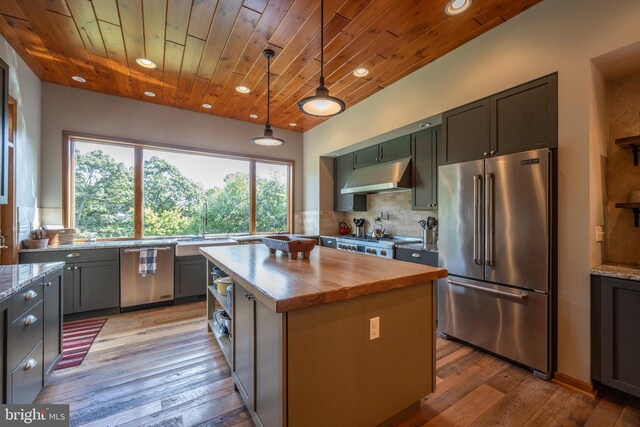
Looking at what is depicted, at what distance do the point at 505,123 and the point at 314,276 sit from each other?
6.84 feet

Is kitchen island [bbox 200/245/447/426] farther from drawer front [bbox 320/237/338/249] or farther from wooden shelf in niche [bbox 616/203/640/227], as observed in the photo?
drawer front [bbox 320/237/338/249]

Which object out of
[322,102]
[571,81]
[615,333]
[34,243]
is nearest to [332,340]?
[322,102]

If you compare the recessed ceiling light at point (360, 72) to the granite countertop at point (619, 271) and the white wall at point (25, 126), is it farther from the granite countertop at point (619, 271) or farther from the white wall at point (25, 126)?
the white wall at point (25, 126)

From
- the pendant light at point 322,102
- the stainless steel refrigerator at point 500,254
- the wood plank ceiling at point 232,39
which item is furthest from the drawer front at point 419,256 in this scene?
the wood plank ceiling at point 232,39

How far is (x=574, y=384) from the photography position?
1936 millimetres

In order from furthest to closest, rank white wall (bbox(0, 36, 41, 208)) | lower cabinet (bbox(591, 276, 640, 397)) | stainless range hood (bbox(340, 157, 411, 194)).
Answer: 1. stainless range hood (bbox(340, 157, 411, 194))
2. white wall (bbox(0, 36, 41, 208))
3. lower cabinet (bbox(591, 276, 640, 397))

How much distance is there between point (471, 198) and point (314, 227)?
10.0ft

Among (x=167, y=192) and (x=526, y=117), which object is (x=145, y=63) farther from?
(x=526, y=117)

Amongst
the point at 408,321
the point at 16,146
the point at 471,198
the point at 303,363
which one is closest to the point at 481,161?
the point at 471,198

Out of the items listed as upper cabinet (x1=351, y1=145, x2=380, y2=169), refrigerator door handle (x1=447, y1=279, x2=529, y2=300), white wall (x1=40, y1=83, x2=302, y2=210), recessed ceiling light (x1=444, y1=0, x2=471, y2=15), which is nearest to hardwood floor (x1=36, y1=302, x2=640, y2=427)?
refrigerator door handle (x1=447, y1=279, x2=529, y2=300)

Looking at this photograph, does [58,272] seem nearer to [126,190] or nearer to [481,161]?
[126,190]

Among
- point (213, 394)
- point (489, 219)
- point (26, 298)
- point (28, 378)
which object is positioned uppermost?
point (489, 219)

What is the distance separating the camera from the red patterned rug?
7.64 feet

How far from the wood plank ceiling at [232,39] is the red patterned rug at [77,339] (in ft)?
9.43
